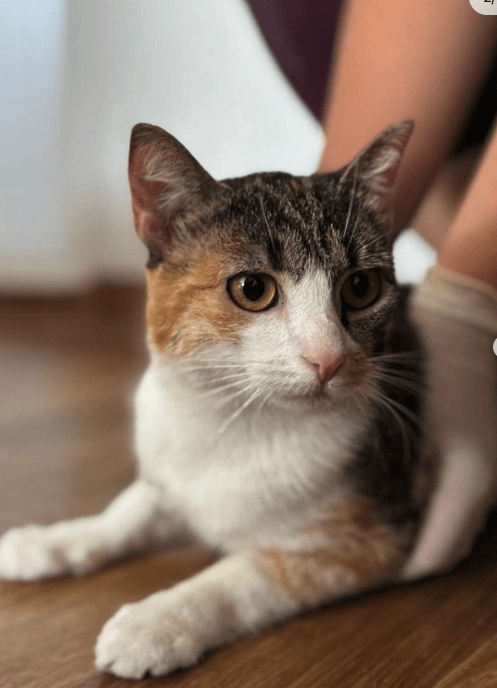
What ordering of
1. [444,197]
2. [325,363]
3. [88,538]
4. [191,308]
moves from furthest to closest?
[444,197] → [88,538] → [191,308] → [325,363]

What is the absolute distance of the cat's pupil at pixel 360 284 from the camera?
38.7 inches

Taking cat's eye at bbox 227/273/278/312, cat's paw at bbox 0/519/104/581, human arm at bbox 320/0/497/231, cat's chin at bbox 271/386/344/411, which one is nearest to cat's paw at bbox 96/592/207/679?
cat's paw at bbox 0/519/104/581

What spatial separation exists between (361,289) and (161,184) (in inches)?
12.3

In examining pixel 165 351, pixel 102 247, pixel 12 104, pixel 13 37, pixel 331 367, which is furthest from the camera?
pixel 102 247

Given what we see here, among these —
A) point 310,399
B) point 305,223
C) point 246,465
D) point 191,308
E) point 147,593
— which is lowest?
point 147,593

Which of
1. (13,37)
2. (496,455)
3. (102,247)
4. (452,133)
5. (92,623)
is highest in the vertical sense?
(13,37)

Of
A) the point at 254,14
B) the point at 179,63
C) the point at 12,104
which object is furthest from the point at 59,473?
the point at 254,14

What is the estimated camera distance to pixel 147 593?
105cm

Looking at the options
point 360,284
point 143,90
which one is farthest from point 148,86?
point 360,284

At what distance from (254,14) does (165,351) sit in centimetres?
53

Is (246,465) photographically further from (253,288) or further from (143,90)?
(143,90)

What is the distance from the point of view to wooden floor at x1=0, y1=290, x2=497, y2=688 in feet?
2.93

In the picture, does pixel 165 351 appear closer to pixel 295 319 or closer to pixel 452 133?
pixel 295 319

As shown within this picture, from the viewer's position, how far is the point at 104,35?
3.52ft
